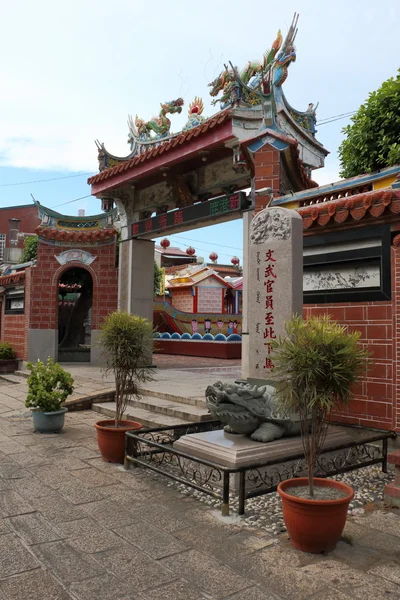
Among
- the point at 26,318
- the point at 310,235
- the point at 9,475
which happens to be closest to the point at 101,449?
the point at 9,475

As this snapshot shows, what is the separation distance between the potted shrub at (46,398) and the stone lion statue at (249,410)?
2844 mm

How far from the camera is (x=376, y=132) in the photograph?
9.47 metres

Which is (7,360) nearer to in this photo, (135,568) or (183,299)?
(135,568)

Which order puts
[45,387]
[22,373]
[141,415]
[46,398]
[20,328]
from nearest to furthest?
1. [46,398]
2. [45,387]
3. [141,415]
4. [22,373]
5. [20,328]

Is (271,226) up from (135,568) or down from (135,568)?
up

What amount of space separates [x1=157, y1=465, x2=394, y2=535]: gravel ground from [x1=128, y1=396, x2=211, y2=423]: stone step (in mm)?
1690

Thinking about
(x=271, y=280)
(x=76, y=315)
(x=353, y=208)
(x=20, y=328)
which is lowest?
(x=20, y=328)

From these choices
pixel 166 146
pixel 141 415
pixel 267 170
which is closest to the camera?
pixel 141 415

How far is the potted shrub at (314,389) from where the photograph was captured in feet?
10.3

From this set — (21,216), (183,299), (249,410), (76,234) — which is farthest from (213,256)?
(249,410)

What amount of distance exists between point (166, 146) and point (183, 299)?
55.0 feet

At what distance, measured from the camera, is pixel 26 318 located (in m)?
13.0

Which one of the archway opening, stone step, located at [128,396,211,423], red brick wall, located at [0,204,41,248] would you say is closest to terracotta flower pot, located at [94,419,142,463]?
stone step, located at [128,396,211,423]

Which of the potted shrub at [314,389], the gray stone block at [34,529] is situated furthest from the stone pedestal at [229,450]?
the gray stone block at [34,529]
